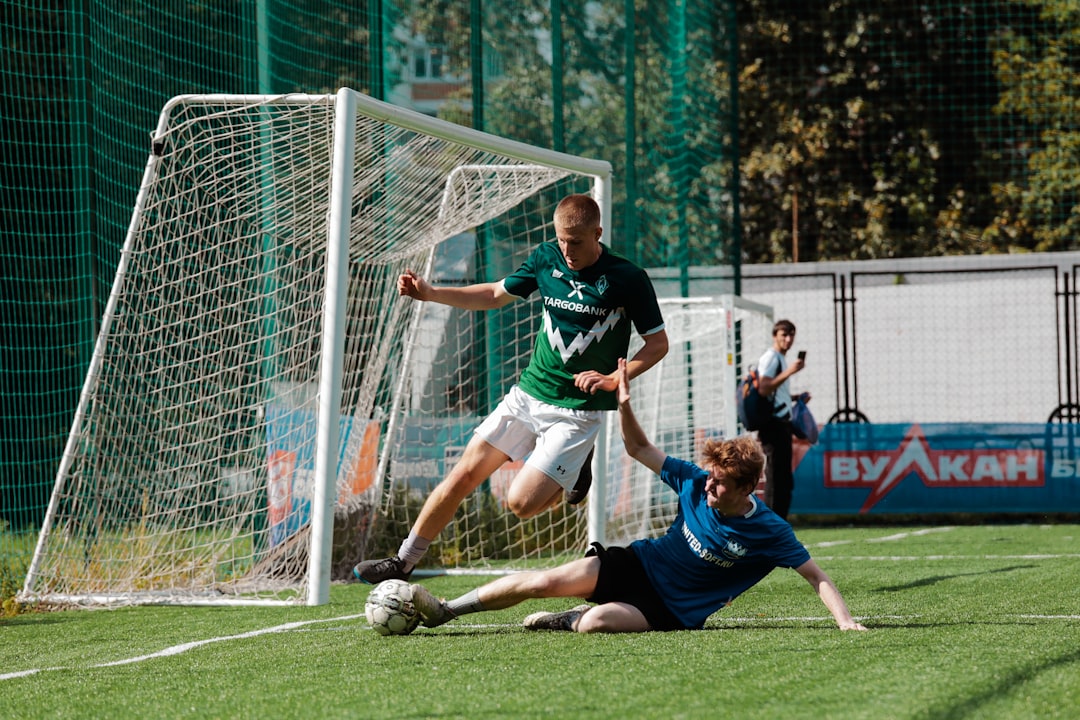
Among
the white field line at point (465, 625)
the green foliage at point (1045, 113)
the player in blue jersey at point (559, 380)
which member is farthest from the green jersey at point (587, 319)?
the green foliage at point (1045, 113)

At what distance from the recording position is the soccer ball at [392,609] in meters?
5.32

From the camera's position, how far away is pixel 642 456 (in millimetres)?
5441

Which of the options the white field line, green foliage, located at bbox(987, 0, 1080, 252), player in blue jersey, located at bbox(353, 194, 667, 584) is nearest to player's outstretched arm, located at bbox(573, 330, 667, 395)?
player in blue jersey, located at bbox(353, 194, 667, 584)

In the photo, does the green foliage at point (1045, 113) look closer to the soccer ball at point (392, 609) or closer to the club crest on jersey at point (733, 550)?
the club crest on jersey at point (733, 550)

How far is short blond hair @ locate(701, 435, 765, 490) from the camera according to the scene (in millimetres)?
5094

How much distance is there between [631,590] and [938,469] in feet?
32.6

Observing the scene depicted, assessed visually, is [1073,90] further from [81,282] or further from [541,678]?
[541,678]

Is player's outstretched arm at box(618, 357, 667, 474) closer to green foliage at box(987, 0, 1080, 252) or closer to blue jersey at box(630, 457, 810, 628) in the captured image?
blue jersey at box(630, 457, 810, 628)

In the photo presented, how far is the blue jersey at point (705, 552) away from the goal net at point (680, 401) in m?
6.19

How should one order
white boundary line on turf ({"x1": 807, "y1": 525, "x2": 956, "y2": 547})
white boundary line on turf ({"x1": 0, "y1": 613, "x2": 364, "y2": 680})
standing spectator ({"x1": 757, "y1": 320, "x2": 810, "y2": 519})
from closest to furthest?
white boundary line on turf ({"x1": 0, "y1": 613, "x2": 364, "y2": 680}) → standing spectator ({"x1": 757, "y1": 320, "x2": 810, "y2": 519}) → white boundary line on turf ({"x1": 807, "y1": 525, "x2": 956, "y2": 547})

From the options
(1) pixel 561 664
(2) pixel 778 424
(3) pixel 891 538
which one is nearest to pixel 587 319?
(1) pixel 561 664

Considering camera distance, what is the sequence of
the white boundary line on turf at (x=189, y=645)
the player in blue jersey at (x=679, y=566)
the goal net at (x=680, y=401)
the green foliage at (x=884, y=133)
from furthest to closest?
the green foliage at (x=884, y=133), the goal net at (x=680, y=401), the player in blue jersey at (x=679, y=566), the white boundary line on turf at (x=189, y=645)

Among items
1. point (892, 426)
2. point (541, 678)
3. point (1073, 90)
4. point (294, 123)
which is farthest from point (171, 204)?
point (1073, 90)

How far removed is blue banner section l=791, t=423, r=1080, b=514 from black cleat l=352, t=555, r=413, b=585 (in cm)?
957
